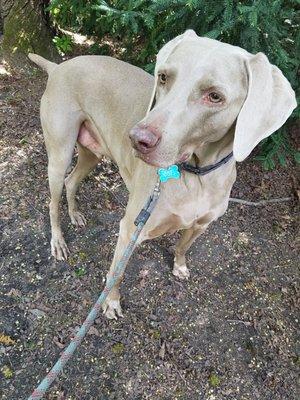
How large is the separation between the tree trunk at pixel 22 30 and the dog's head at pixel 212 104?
11.3ft

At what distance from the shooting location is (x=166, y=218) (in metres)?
2.62

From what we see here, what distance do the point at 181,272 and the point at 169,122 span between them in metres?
1.88

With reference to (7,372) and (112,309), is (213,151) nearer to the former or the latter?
(112,309)

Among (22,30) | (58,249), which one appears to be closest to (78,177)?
(58,249)

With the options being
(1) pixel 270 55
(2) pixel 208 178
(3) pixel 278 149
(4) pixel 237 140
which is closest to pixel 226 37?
(1) pixel 270 55

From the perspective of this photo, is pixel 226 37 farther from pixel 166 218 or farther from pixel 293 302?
pixel 293 302

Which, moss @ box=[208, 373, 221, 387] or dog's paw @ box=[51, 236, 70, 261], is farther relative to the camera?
dog's paw @ box=[51, 236, 70, 261]

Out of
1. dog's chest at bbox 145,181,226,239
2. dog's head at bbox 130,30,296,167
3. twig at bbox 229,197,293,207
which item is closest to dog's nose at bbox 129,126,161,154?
dog's head at bbox 130,30,296,167

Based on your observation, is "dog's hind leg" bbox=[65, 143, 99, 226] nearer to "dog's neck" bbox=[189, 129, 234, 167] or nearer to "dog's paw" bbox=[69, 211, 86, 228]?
"dog's paw" bbox=[69, 211, 86, 228]

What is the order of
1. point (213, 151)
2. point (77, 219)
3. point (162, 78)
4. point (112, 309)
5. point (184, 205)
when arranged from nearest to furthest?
point (162, 78), point (213, 151), point (184, 205), point (112, 309), point (77, 219)

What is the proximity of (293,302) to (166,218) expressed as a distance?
5.46 ft

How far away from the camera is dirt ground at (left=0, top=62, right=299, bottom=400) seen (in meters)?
3.01

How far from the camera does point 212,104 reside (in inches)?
78.5

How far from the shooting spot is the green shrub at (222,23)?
11.0 ft
